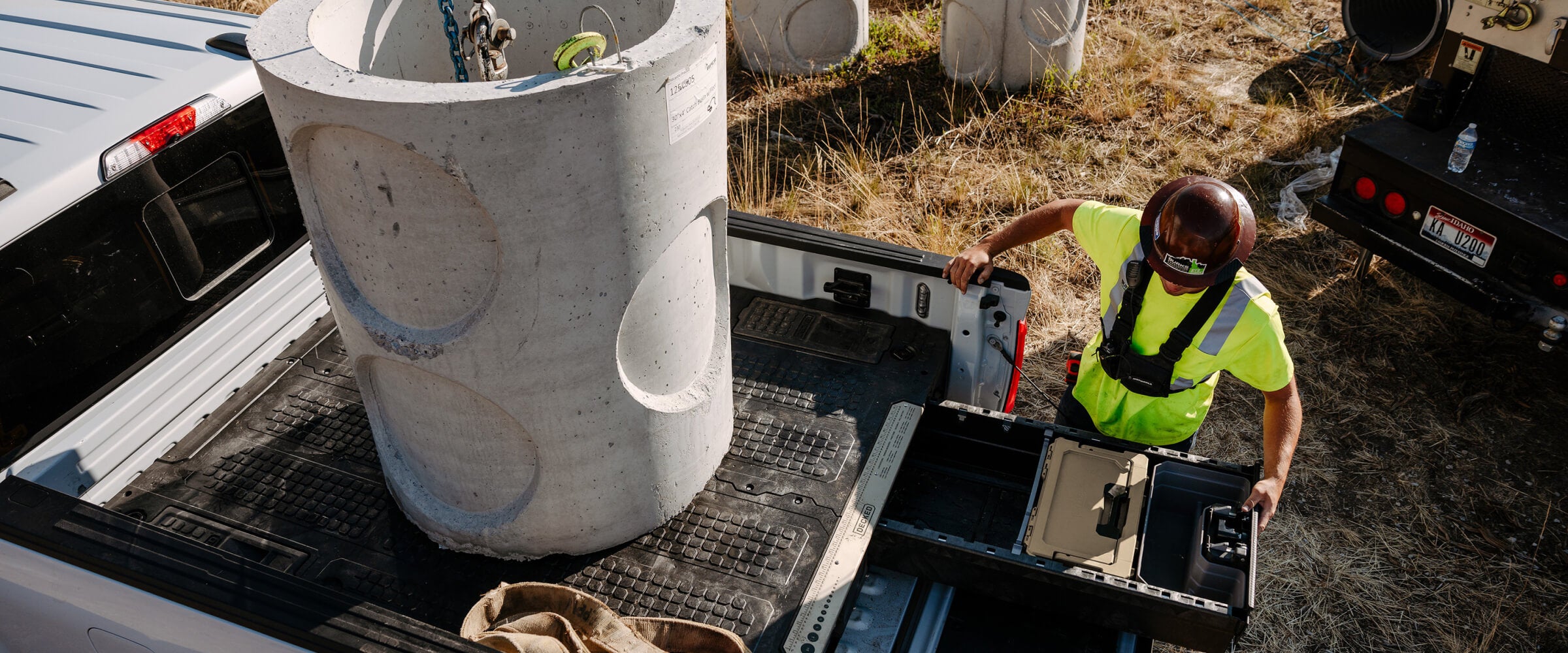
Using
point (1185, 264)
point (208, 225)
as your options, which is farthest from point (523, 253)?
point (1185, 264)

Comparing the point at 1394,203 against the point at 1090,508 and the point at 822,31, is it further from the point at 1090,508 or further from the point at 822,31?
the point at 822,31

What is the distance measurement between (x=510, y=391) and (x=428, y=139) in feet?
2.56

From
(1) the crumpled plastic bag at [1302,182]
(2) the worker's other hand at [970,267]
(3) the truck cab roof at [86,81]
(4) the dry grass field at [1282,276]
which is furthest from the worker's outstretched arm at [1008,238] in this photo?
(1) the crumpled plastic bag at [1302,182]

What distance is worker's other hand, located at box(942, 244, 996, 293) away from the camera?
377 cm

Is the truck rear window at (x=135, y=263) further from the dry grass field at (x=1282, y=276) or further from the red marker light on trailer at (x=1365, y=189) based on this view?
the red marker light on trailer at (x=1365, y=189)

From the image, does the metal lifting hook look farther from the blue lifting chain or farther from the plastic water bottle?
the plastic water bottle

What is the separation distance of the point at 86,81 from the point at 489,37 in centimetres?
174

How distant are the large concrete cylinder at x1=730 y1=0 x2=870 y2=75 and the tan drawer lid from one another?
210 inches

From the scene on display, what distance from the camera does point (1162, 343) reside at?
3.47m

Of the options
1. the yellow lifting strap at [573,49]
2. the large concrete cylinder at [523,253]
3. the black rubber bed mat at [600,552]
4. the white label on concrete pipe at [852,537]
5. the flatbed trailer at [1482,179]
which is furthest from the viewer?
the flatbed trailer at [1482,179]

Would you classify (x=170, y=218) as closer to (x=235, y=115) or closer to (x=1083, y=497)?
(x=235, y=115)

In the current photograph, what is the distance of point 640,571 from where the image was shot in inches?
127

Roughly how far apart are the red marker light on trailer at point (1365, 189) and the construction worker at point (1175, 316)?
2.28 m

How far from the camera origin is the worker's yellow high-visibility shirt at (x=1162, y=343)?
10.9 feet
